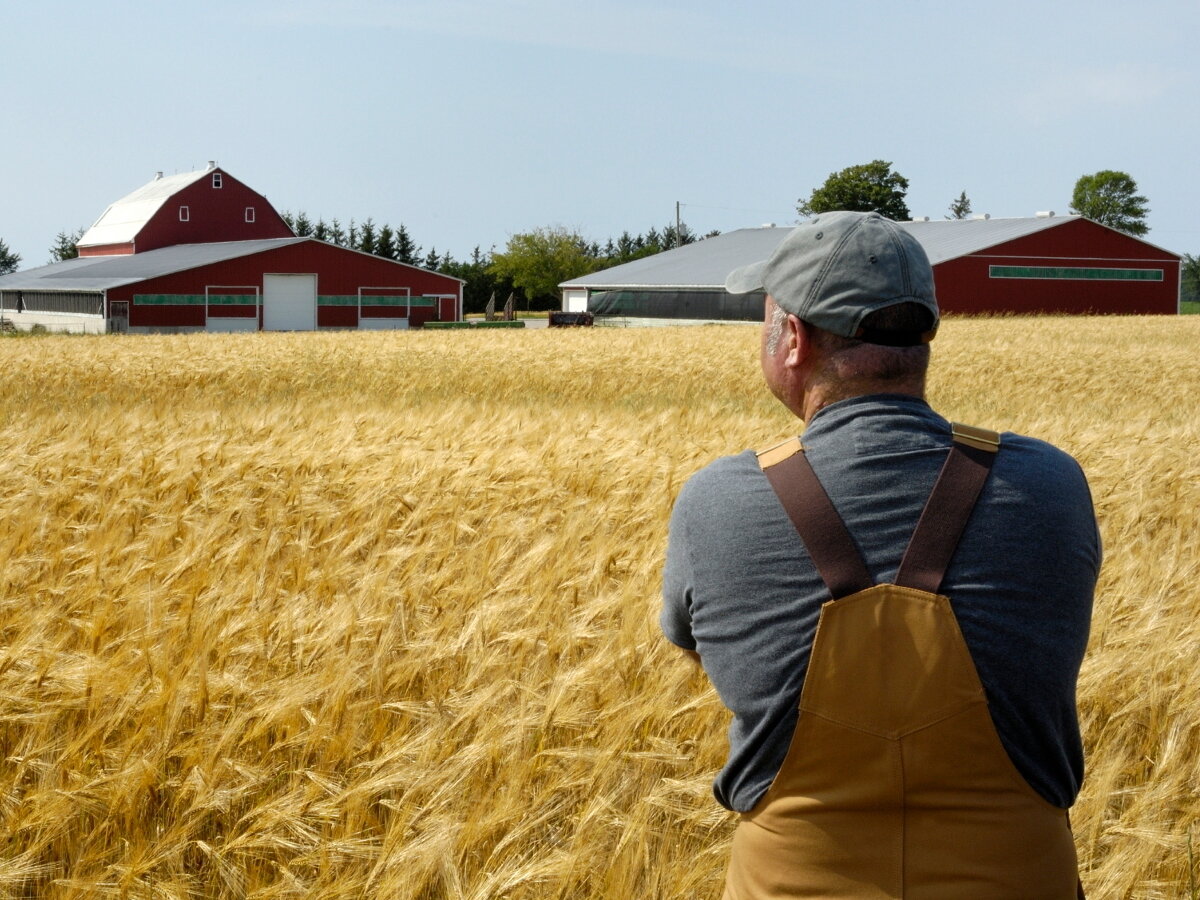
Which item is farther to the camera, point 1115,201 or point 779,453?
point 1115,201

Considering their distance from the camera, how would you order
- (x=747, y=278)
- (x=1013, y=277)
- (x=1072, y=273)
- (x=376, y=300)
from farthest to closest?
1. (x=1072, y=273)
2. (x=376, y=300)
3. (x=1013, y=277)
4. (x=747, y=278)

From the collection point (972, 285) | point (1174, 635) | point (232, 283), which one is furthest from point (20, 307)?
point (1174, 635)

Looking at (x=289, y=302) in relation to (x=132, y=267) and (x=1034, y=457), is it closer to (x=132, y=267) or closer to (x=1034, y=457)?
(x=132, y=267)

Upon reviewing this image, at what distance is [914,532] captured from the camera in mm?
1934

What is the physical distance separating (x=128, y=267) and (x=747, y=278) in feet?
207

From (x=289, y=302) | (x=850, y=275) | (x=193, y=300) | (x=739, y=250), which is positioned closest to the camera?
(x=850, y=275)

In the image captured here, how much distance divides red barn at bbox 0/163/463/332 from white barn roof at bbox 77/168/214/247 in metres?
0.28

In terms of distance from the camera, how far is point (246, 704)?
332 cm

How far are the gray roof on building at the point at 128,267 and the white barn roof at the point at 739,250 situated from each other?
18222mm

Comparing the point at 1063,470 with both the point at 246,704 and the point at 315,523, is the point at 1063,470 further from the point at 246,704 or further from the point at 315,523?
the point at 315,523

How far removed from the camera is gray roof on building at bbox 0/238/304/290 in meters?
54.2

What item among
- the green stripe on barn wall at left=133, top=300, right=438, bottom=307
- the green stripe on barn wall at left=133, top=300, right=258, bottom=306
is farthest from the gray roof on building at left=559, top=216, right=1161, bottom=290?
the green stripe on barn wall at left=133, top=300, right=258, bottom=306

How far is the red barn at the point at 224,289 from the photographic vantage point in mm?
52781

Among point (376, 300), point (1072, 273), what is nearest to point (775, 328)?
point (376, 300)
